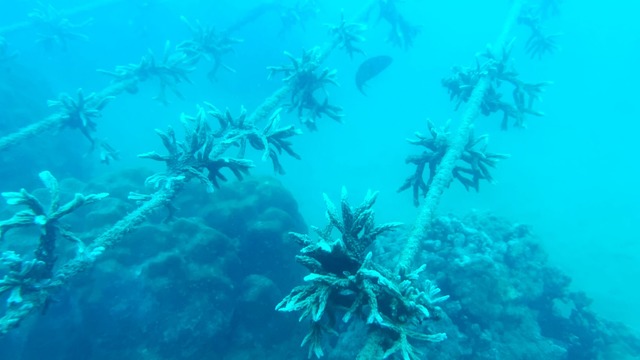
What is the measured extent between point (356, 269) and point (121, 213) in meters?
6.28

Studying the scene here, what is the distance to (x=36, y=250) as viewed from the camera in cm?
473

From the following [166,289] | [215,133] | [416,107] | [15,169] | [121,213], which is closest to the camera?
[166,289]

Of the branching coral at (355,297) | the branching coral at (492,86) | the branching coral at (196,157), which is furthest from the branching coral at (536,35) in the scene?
the branching coral at (355,297)

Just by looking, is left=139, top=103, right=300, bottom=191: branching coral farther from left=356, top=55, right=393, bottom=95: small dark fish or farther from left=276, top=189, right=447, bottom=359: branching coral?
left=356, top=55, right=393, bottom=95: small dark fish

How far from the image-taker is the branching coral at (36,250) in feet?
14.5

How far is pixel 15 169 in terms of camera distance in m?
11.6

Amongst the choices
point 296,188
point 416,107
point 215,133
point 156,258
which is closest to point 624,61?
point 416,107

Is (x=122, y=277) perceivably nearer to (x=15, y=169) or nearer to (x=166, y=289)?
(x=166, y=289)

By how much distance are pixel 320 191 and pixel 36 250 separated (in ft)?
41.8

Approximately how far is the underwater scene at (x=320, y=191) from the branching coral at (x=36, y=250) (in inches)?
1.0

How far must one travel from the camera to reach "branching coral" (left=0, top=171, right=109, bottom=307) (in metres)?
4.41

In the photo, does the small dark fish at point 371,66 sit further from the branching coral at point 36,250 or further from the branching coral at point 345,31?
the branching coral at point 36,250

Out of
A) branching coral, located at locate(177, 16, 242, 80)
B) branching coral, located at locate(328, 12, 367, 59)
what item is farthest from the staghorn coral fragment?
branching coral, located at locate(177, 16, 242, 80)

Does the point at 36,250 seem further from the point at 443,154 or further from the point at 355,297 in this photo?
the point at 443,154
